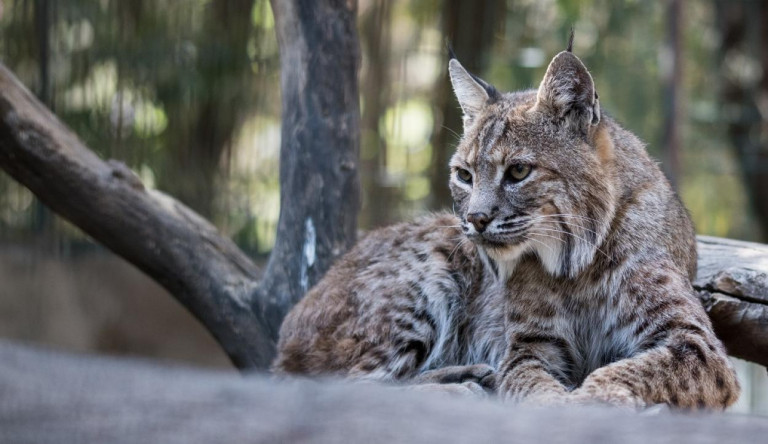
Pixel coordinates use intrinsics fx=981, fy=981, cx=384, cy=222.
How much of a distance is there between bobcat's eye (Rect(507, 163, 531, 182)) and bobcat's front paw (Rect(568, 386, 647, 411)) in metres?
0.87

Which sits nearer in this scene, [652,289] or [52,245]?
[652,289]

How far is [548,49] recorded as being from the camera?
883cm

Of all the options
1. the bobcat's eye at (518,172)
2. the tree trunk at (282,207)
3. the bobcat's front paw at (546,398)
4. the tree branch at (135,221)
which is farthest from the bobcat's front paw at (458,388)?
the tree branch at (135,221)

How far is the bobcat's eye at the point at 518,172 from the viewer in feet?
12.3

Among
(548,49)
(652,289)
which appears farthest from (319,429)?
(548,49)

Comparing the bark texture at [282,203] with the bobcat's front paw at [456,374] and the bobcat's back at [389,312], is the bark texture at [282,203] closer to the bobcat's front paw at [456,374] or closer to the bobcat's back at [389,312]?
the bobcat's back at [389,312]

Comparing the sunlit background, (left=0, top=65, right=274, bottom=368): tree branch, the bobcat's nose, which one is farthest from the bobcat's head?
the sunlit background

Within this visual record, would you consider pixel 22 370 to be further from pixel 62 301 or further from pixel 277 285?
pixel 62 301

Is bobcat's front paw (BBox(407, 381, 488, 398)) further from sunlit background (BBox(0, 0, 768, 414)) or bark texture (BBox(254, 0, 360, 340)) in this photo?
sunlit background (BBox(0, 0, 768, 414))

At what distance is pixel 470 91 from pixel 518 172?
0.57 m

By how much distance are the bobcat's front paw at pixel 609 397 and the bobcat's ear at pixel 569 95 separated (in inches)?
41.9

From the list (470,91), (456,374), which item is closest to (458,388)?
(456,374)

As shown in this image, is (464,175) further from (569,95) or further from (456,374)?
(456,374)

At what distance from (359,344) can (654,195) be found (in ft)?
4.41
